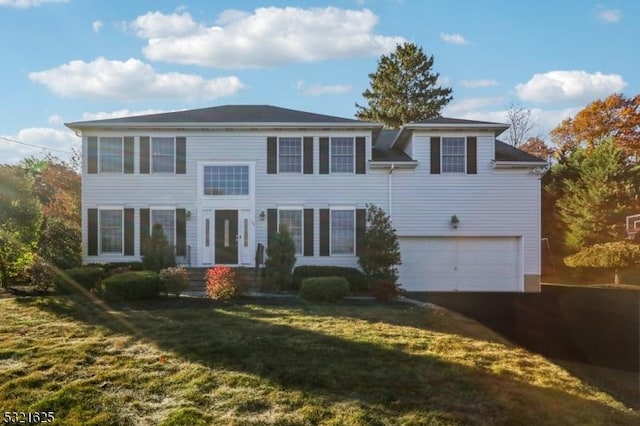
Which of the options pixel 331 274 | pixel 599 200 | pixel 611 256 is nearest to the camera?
pixel 331 274

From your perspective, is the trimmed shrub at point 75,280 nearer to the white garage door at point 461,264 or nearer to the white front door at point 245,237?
the white front door at point 245,237

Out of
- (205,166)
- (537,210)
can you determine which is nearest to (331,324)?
(205,166)

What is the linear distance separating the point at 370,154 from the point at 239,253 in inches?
239

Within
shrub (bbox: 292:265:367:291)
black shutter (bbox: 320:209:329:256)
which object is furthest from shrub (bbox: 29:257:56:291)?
black shutter (bbox: 320:209:329:256)

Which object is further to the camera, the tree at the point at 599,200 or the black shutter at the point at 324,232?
the tree at the point at 599,200

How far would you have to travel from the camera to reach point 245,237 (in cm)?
1781

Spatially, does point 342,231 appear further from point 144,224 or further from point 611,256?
point 611,256

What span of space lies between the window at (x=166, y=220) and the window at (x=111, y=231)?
1287mm

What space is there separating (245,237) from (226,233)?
28.1 inches

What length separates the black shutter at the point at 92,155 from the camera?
17.7 metres

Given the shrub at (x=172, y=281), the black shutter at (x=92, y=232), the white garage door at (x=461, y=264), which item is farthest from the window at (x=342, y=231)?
the black shutter at (x=92, y=232)

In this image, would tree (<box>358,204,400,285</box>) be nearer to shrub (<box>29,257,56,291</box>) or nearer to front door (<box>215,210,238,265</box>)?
front door (<box>215,210,238,265</box>)

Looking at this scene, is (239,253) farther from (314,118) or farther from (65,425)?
(65,425)

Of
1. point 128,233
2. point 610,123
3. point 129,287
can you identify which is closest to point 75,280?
point 129,287
